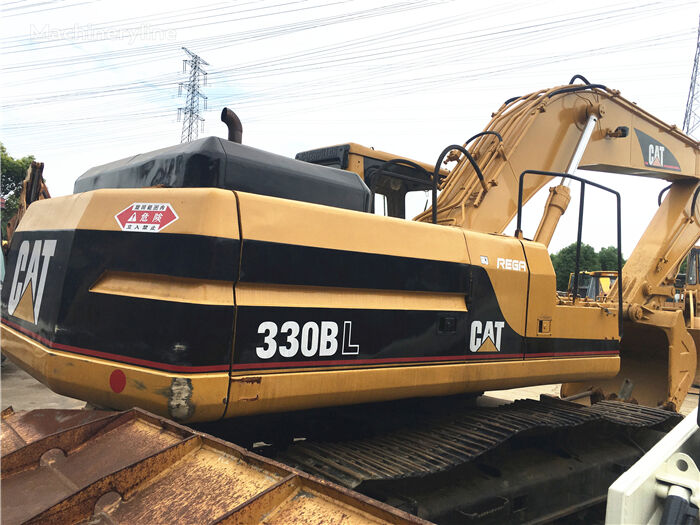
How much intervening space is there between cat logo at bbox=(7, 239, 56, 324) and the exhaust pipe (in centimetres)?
100

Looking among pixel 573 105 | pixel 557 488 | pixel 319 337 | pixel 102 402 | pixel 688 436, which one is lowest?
pixel 557 488

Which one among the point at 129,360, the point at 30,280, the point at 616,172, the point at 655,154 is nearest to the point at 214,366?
the point at 129,360

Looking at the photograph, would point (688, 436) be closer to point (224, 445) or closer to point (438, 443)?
point (438, 443)

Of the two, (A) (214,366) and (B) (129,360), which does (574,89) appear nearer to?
(A) (214,366)

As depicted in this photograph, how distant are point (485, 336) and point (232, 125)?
1801 mm

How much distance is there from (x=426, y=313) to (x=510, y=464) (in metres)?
1.24

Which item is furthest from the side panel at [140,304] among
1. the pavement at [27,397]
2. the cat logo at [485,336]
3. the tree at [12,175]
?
the tree at [12,175]

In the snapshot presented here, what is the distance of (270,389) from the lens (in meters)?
2.29

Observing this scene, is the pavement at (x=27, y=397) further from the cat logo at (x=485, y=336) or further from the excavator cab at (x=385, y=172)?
the cat logo at (x=485, y=336)

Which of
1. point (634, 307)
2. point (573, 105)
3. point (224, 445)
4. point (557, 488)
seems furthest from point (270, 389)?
point (634, 307)

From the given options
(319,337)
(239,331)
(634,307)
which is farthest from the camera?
(634,307)

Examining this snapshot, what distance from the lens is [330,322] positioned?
8.08 feet

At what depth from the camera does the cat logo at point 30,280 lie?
2.59 metres

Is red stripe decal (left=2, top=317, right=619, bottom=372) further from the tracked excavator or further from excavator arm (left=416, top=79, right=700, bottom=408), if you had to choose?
excavator arm (left=416, top=79, right=700, bottom=408)
